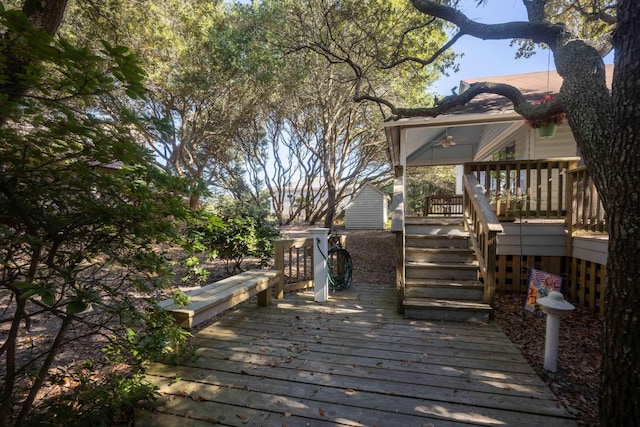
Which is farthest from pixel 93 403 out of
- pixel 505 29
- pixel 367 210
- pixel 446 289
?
pixel 367 210

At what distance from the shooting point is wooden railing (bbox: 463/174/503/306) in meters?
3.65

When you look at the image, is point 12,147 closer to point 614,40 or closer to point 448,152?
point 614,40

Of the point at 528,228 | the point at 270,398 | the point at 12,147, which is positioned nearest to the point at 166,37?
the point at 12,147

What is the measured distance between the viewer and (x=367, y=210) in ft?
44.8

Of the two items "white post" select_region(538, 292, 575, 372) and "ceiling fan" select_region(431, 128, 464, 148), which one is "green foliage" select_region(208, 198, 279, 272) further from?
"ceiling fan" select_region(431, 128, 464, 148)

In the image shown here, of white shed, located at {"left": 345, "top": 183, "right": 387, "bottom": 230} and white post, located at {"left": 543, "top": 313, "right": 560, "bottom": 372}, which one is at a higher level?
white shed, located at {"left": 345, "top": 183, "right": 387, "bottom": 230}

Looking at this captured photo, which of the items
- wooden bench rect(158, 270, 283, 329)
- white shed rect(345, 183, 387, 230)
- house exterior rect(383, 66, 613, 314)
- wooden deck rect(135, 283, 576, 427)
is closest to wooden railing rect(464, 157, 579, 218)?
house exterior rect(383, 66, 613, 314)

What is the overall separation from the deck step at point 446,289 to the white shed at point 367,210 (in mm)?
9185

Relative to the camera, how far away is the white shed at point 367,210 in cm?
1348

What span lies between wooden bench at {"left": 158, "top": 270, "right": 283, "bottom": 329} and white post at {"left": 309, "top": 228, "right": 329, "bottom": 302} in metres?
0.59

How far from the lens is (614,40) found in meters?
1.66

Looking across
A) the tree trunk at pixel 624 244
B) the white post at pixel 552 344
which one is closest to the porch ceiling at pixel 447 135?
the white post at pixel 552 344

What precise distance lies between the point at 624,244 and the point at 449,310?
2.46 meters

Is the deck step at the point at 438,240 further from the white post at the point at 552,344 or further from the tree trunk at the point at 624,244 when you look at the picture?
the tree trunk at the point at 624,244
